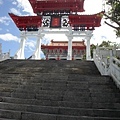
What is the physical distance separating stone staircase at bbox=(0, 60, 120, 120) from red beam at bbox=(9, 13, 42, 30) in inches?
610

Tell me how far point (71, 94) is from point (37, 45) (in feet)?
49.4

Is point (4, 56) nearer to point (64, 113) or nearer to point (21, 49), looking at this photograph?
point (21, 49)

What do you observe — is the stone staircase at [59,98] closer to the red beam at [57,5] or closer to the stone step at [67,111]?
the stone step at [67,111]

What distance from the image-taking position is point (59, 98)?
601cm

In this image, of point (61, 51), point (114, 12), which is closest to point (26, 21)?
point (61, 51)

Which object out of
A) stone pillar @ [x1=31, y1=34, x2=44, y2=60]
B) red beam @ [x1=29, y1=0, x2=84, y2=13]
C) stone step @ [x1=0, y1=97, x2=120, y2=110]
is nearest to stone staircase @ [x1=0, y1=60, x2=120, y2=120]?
stone step @ [x1=0, y1=97, x2=120, y2=110]

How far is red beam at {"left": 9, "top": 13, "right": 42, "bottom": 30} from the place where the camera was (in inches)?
889

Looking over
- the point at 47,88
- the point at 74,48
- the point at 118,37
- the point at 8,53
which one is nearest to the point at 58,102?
the point at 47,88

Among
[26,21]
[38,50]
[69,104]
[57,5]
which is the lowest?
[69,104]

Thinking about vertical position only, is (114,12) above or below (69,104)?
above

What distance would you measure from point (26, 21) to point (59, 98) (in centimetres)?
1865

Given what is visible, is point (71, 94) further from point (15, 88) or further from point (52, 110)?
point (15, 88)

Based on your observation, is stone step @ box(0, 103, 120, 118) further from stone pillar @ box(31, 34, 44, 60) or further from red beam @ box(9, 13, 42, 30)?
red beam @ box(9, 13, 42, 30)

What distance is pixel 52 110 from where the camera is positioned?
17.2 ft
